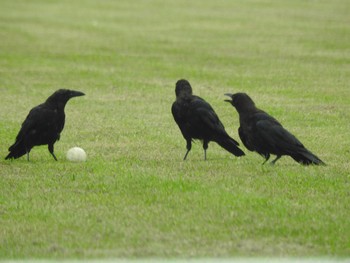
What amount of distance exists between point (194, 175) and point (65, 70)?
16909 mm

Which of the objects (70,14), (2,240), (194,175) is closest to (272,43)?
(70,14)

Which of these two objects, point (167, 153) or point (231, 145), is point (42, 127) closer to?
point (167, 153)

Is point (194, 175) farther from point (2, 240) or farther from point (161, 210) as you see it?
point (2, 240)

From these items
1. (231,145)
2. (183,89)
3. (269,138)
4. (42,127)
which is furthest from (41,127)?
(269,138)

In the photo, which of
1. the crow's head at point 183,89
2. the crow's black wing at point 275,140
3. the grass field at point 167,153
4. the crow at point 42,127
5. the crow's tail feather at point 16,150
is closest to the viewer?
the grass field at point 167,153

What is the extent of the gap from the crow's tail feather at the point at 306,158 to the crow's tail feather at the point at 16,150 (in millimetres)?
3836

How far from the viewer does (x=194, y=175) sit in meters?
11.2

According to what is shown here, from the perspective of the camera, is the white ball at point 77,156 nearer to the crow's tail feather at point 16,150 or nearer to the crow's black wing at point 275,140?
the crow's tail feather at point 16,150

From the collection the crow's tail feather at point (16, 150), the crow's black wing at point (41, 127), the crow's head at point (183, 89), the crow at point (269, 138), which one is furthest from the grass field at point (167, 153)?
the crow's head at point (183, 89)

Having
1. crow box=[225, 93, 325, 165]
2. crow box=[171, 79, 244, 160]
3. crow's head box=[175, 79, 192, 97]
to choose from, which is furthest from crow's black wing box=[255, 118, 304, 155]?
crow's head box=[175, 79, 192, 97]

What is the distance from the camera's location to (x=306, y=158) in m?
11.6

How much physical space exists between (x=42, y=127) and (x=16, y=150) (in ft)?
1.94

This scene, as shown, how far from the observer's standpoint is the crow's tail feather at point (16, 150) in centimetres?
1252

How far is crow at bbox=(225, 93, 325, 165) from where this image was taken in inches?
453
